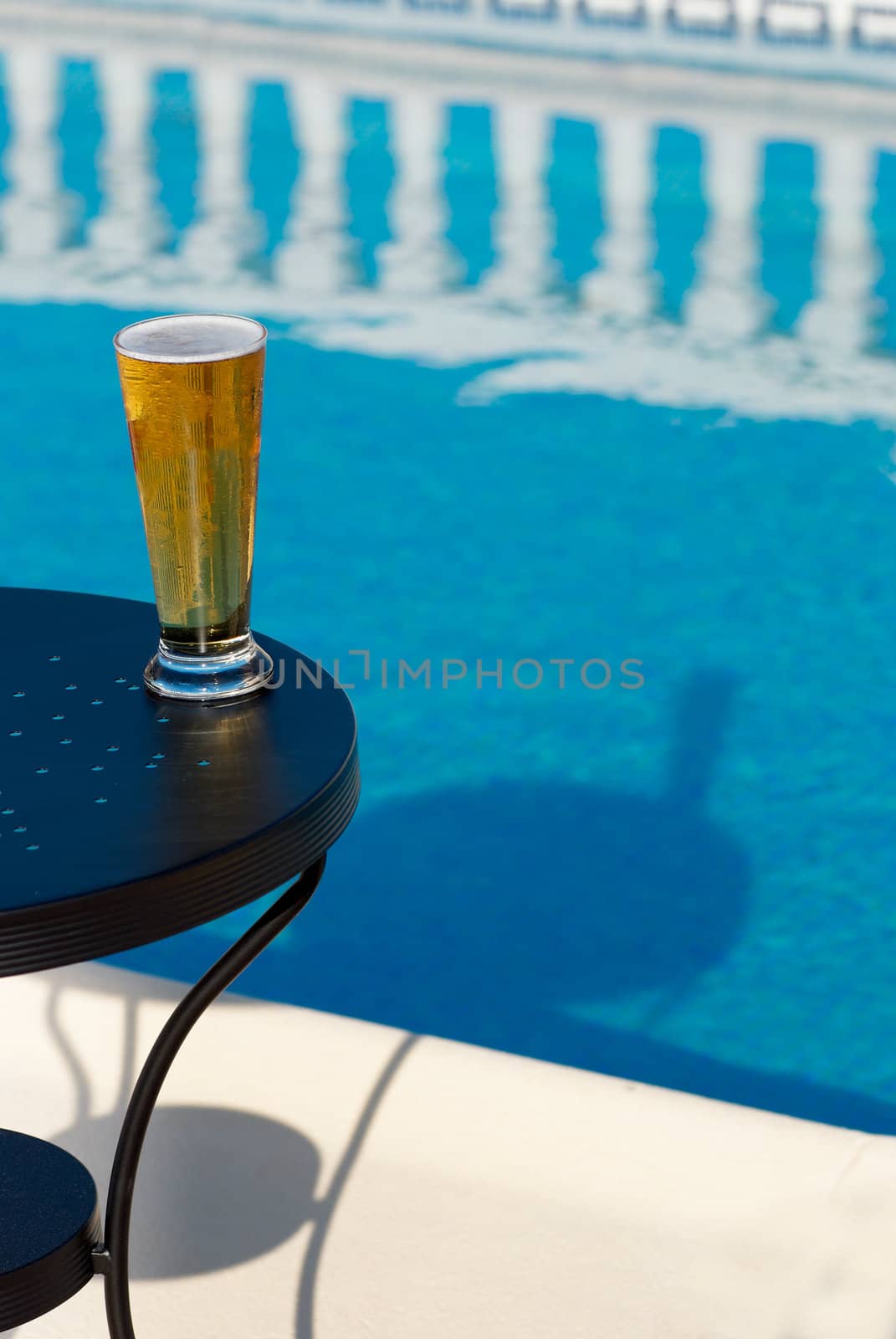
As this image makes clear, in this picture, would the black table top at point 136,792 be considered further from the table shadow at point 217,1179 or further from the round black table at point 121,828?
the table shadow at point 217,1179

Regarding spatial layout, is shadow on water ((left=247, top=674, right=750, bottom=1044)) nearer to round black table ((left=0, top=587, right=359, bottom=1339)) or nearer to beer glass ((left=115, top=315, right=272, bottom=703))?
round black table ((left=0, top=587, right=359, bottom=1339))

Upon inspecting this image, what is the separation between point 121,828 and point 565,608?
344 centimetres

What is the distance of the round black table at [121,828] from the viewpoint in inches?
39.1

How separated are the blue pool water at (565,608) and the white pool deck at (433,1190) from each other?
0.90m

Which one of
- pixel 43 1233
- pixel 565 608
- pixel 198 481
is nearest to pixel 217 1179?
pixel 43 1233

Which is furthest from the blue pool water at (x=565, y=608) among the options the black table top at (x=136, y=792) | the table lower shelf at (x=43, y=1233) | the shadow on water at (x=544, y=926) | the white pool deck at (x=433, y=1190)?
the black table top at (x=136, y=792)

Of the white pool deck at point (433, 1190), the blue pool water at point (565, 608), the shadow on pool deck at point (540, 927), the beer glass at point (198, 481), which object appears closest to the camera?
the beer glass at point (198, 481)

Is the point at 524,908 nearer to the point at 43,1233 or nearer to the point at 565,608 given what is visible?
the point at 565,608

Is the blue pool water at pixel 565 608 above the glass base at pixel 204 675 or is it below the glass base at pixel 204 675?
below

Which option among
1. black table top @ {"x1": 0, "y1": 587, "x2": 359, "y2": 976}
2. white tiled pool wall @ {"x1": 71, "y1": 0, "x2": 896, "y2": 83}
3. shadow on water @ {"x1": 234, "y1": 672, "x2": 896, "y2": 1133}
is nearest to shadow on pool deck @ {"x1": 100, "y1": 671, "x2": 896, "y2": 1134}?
shadow on water @ {"x1": 234, "y1": 672, "x2": 896, "y2": 1133}

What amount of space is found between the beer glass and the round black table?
4 cm

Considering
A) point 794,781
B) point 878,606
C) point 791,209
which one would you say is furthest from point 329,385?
point 791,209

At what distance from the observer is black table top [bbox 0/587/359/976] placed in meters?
0.98

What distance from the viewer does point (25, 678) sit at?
4.32ft
